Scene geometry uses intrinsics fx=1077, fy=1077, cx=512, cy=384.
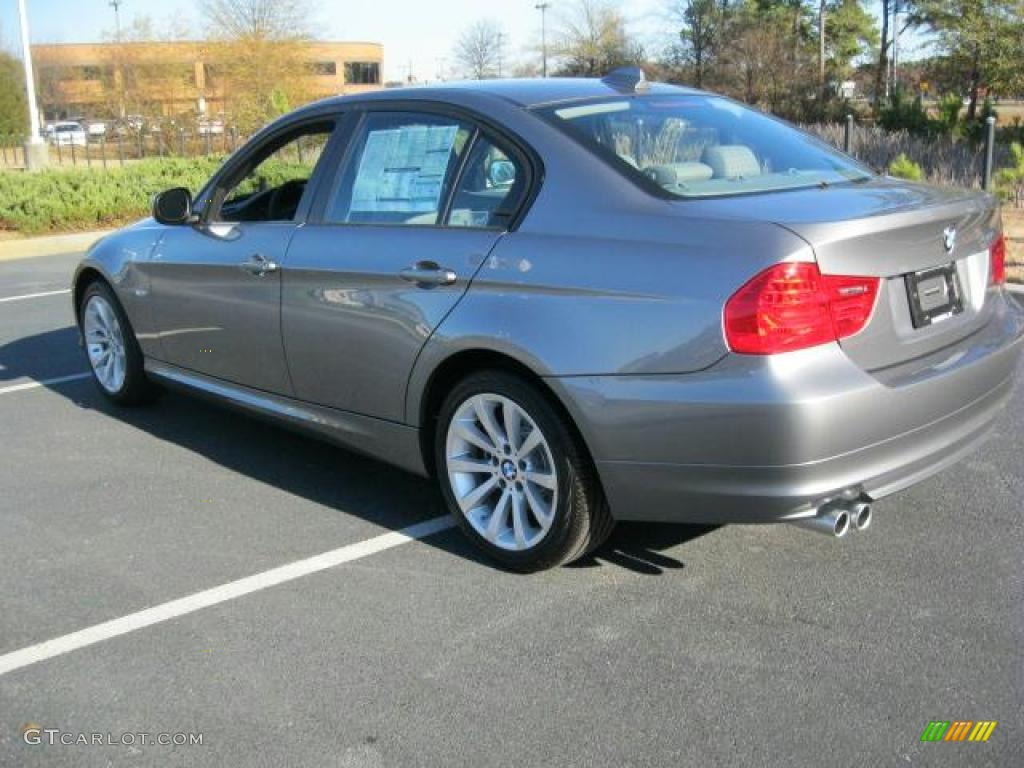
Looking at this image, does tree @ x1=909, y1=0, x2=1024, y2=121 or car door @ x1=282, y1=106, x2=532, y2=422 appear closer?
car door @ x1=282, y1=106, x2=532, y2=422

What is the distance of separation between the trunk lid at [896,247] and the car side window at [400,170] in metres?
1.13

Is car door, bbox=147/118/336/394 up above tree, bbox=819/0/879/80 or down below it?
below

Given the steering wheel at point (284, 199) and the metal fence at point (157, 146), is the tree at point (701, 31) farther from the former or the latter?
the steering wheel at point (284, 199)

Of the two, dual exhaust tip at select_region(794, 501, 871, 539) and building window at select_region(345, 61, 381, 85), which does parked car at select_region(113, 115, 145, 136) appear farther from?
building window at select_region(345, 61, 381, 85)

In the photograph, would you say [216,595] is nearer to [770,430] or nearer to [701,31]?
[770,430]

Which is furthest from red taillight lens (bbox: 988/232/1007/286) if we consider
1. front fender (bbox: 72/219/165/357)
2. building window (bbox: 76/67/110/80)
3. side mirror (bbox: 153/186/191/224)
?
building window (bbox: 76/67/110/80)

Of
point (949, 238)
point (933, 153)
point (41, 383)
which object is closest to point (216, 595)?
point (949, 238)

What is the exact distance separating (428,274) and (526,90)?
0.86 metres

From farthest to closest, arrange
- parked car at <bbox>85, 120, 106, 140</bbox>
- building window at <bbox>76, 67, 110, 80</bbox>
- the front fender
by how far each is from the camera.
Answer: building window at <bbox>76, 67, 110, 80</bbox>
parked car at <bbox>85, 120, 106, 140</bbox>
the front fender

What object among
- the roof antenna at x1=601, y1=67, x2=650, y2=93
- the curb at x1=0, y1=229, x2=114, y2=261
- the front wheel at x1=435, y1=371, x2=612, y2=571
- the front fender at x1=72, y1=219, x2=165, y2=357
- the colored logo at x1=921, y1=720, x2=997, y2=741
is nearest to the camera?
the colored logo at x1=921, y1=720, x2=997, y2=741

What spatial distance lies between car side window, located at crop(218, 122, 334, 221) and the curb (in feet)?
34.4

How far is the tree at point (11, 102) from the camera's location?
4491 cm

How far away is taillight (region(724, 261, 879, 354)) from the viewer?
3.07m

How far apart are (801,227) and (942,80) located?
132 feet
